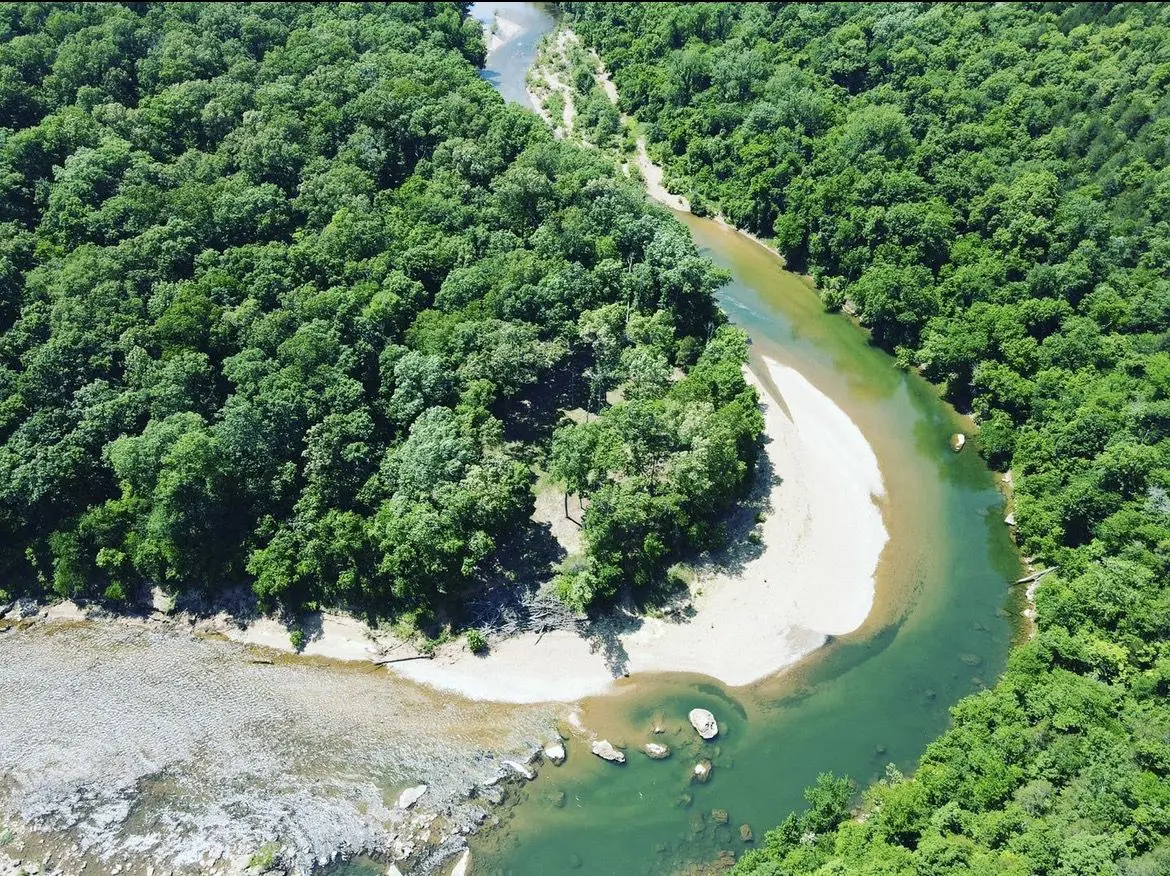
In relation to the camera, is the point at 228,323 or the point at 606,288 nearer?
the point at 228,323

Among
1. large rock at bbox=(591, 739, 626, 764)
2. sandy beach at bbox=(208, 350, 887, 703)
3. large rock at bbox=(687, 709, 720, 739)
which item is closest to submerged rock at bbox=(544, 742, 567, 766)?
large rock at bbox=(591, 739, 626, 764)

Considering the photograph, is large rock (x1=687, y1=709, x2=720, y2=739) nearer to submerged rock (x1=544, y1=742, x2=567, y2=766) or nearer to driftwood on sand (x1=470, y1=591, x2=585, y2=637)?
submerged rock (x1=544, y1=742, x2=567, y2=766)

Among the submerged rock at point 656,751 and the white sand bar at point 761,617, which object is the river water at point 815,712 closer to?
the submerged rock at point 656,751

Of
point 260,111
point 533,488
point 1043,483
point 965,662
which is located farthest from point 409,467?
point 260,111

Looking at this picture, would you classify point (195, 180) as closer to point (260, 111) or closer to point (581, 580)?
point (260, 111)

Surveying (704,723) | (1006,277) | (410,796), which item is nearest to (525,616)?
(410,796)

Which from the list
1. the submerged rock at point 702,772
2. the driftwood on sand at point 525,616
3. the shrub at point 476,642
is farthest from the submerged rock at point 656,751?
the shrub at point 476,642
